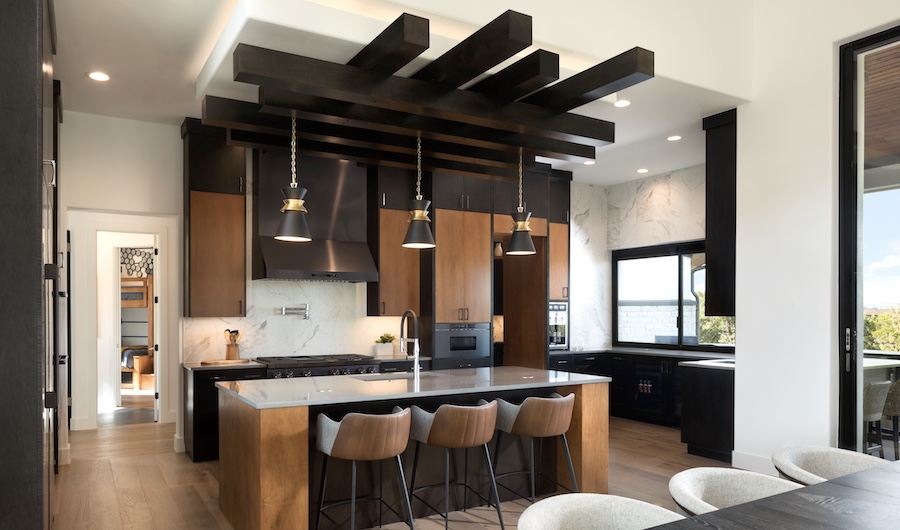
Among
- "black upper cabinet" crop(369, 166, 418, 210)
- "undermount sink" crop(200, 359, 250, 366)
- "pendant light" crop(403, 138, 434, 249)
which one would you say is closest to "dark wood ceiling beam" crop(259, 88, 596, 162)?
"pendant light" crop(403, 138, 434, 249)

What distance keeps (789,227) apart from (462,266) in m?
3.07

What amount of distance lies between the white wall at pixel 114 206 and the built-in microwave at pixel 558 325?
4.12 m

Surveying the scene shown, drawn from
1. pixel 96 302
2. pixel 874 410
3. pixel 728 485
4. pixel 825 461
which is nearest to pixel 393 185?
pixel 96 302

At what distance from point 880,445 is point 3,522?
508 cm

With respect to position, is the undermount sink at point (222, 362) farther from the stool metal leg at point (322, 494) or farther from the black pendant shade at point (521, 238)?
the black pendant shade at point (521, 238)

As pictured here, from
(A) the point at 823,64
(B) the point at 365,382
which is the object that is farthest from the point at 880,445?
(B) the point at 365,382

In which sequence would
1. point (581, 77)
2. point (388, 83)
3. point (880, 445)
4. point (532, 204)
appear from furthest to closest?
1. point (532, 204)
2. point (880, 445)
3. point (581, 77)
4. point (388, 83)

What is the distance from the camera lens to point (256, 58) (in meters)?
3.42

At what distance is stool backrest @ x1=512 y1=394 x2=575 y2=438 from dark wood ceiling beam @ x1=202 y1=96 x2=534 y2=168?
1.99m

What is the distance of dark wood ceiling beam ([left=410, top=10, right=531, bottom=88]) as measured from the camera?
11.0ft

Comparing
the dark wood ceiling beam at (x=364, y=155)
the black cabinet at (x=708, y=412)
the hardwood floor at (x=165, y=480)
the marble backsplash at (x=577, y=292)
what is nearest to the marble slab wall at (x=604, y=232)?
the marble backsplash at (x=577, y=292)

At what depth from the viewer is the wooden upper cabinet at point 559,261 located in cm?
768

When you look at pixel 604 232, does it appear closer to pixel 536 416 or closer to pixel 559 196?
pixel 559 196

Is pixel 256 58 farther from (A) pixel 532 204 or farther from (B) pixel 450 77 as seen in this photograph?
(A) pixel 532 204
